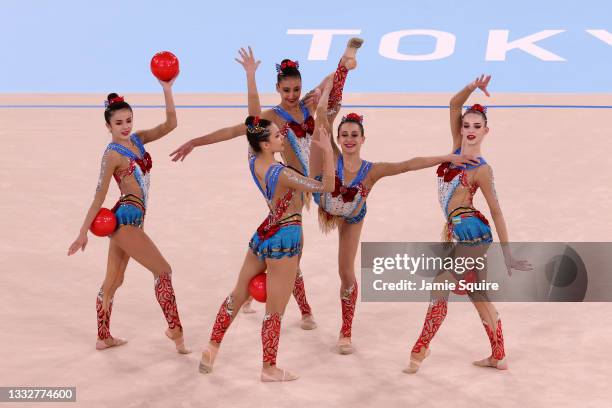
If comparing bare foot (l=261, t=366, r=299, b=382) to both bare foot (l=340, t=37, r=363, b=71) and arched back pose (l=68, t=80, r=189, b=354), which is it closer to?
arched back pose (l=68, t=80, r=189, b=354)

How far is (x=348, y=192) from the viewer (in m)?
6.75

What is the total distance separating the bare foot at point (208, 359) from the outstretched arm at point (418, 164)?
1.65m

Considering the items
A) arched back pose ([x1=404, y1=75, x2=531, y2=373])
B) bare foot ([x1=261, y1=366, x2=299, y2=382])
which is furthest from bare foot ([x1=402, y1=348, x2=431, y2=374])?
bare foot ([x1=261, y1=366, x2=299, y2=382])

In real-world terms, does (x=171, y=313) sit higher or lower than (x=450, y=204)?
lower

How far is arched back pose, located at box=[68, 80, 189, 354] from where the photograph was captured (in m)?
6.68

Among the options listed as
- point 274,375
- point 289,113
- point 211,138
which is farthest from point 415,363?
point 211,138

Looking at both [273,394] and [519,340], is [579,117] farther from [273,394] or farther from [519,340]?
[273,394]

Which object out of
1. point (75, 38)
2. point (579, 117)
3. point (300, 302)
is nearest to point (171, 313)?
point (300, 302)

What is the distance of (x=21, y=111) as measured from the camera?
14109mm

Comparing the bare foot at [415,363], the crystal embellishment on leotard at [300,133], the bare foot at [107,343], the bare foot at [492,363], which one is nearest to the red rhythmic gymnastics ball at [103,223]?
the bare foot at [107,343]

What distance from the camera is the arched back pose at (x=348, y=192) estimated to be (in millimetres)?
6680

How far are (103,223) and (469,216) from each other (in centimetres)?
252

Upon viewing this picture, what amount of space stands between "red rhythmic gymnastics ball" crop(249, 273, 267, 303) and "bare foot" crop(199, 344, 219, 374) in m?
0.49

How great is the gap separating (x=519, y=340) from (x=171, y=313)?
258 centimetres
